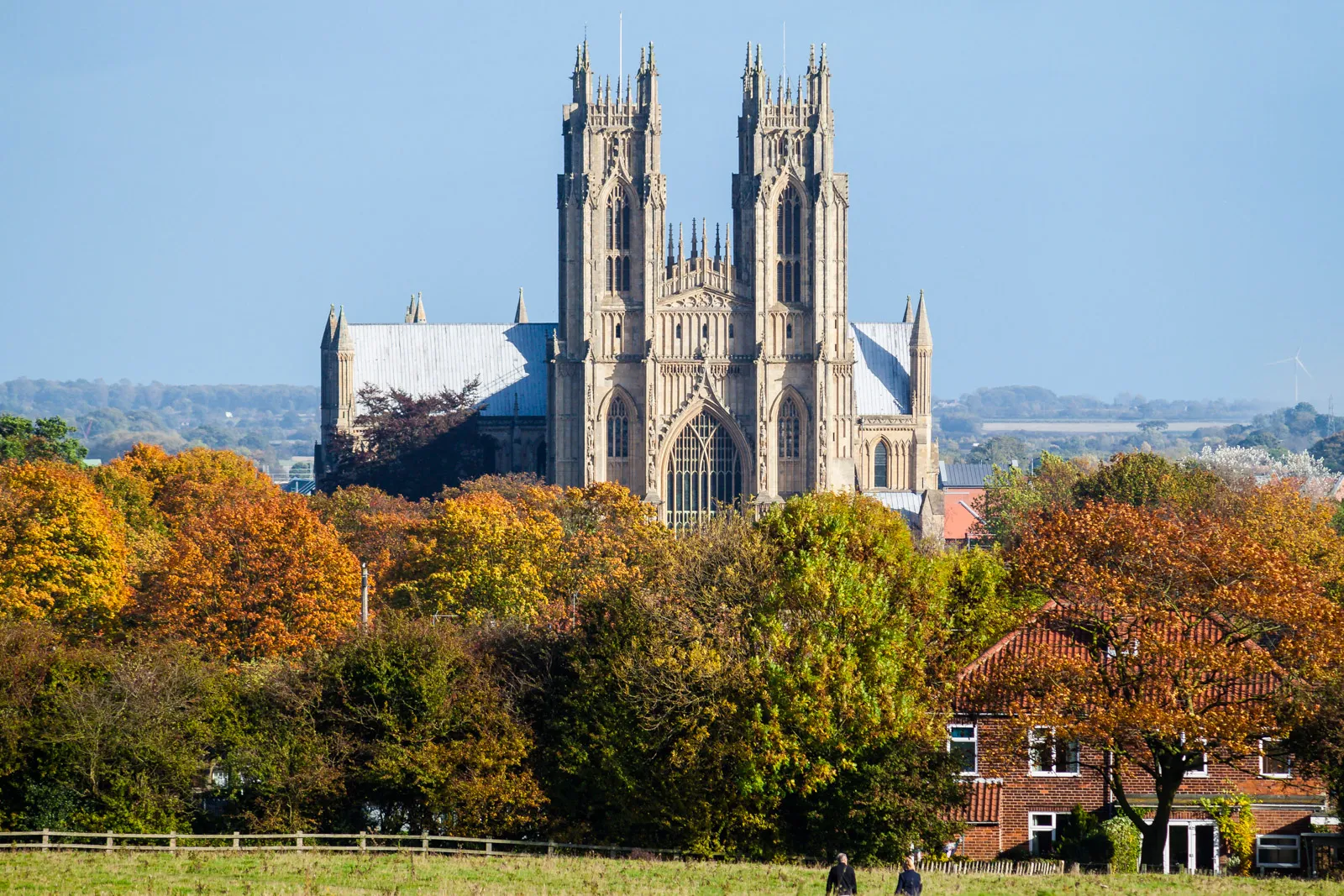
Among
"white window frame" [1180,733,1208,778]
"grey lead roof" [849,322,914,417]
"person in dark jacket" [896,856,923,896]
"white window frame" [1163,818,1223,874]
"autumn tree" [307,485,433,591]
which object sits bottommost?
"white window frame" [1163,818,1223,874]

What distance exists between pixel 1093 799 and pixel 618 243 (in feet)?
221

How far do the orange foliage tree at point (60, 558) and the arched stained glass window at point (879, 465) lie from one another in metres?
55.0

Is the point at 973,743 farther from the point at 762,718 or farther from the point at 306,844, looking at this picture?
the point at 306,844

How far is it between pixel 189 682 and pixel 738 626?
11.2 meters

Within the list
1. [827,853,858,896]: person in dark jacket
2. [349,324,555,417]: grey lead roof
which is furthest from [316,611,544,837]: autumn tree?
[349,324,555,417]: grey lead roof

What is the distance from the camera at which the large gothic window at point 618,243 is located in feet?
375

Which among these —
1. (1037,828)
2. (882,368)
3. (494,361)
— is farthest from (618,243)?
(1037,828)

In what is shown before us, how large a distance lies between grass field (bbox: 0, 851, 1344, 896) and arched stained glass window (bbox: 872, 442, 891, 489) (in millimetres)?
79001

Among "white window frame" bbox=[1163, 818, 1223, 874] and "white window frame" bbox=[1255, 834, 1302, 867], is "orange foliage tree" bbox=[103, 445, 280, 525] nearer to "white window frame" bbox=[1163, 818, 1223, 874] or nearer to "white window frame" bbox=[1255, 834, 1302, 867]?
"white window frame" bbox=[1163, 818, 1223, 874]

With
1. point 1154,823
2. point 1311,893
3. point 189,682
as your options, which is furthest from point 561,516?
point 1311,893

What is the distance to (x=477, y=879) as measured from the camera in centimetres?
4203

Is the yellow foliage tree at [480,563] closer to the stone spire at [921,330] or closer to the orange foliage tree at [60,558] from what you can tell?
the orange foliage tree at [60,558]

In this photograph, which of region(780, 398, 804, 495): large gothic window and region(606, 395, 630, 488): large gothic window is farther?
region(780, 398, 804, 495): large gothic window

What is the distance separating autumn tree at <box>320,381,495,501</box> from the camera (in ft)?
390
